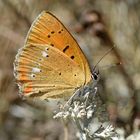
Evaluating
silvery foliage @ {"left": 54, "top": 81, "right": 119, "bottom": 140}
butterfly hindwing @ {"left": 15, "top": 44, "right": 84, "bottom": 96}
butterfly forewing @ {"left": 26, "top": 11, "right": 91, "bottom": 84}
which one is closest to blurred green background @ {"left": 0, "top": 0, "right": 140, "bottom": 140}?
butterfly hindwing @ {"left": 15, "top": 44, "right": 84, "bottom": 96}

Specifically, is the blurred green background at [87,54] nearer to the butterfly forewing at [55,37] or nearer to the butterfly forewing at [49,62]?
the butterfly forewing at [49,62]

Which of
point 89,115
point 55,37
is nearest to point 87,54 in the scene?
point 55,37

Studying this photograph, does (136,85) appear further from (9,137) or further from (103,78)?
(9,137)

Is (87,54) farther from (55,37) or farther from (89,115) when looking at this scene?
(89,115)

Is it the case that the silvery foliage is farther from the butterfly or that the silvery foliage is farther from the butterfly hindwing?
the butterfly hindwing

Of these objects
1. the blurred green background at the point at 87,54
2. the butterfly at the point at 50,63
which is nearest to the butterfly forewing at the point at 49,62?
the butterfly at the point at 50,63

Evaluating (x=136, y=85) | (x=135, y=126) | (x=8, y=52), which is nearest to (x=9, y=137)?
(x=8, y=52)

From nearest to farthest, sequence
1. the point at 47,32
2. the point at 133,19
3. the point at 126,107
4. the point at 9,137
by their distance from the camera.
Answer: the point at 47,32 < the point at 126,107 < the point at 9,137 < the point at 133,19
